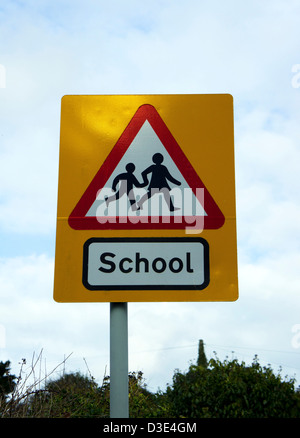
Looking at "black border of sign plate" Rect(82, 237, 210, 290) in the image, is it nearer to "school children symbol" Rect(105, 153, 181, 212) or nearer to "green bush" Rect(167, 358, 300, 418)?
"school children symbol" Rect(105, 153, 181, 212)

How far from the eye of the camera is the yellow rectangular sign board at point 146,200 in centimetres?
231

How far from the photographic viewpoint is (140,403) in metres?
6.71

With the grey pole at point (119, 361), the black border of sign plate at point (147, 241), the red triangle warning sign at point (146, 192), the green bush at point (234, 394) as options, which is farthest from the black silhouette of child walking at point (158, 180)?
the green bush at point (234, 394)

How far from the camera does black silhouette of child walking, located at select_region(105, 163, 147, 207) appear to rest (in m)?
2.40

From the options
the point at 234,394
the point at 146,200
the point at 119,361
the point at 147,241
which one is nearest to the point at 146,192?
the point at 146,200

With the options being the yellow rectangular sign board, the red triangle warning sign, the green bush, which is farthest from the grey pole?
the green bush

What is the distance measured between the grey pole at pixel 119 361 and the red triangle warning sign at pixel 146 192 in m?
0.41

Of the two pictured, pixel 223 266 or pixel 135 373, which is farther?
pixel 135 373

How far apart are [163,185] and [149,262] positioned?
0.38m

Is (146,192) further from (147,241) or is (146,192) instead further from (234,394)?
(234,394)

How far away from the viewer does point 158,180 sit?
2.41 m

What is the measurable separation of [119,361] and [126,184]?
821 millimetres
